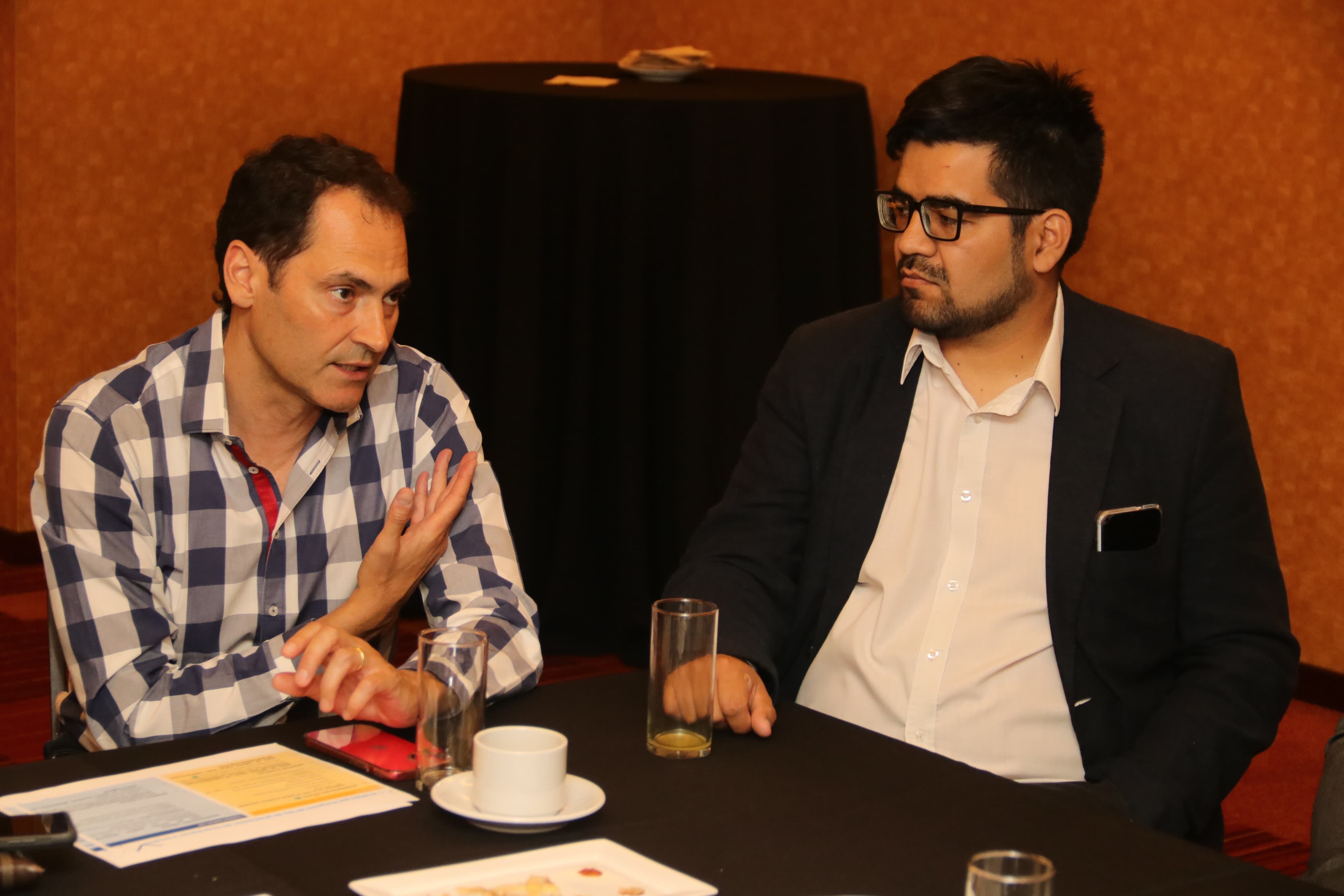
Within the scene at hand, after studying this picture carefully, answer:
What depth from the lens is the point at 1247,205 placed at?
12.5 ft

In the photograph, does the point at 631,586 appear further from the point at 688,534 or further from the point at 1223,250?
the point at 1223,250

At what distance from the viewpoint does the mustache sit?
2.10 metres

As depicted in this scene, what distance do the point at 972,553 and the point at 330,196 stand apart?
3.05 ft

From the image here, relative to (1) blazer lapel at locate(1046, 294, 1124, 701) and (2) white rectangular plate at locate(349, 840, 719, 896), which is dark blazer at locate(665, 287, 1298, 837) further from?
(2) white rectangular plate at locate(349, 840, 719, 896)

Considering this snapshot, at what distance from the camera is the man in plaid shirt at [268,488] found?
1777mm

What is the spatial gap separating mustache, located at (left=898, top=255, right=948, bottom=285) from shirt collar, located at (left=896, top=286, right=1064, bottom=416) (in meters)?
0.07

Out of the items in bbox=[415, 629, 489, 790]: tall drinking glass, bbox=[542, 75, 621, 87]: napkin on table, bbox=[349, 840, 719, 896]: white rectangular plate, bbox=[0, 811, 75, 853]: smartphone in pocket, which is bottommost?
bbox=[349, 840, 719, 896]: white rectangular plate

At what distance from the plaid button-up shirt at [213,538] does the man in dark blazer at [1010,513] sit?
31 centimetres

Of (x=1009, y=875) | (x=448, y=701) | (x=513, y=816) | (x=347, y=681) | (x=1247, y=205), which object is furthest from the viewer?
(x=1247, y=205)

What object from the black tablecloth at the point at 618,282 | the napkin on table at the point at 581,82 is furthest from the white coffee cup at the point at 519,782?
the napkin on table at the point at 581,82

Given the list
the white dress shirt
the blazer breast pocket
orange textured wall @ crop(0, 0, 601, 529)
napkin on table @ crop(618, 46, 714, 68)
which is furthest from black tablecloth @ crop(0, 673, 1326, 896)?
orange textured wall @ crop(0, 0, 601, 529)

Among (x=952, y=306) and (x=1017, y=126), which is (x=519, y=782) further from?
A: (x=1017, y=126)

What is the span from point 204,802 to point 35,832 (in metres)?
0.16

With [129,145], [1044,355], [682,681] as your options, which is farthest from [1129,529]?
[129,145]
